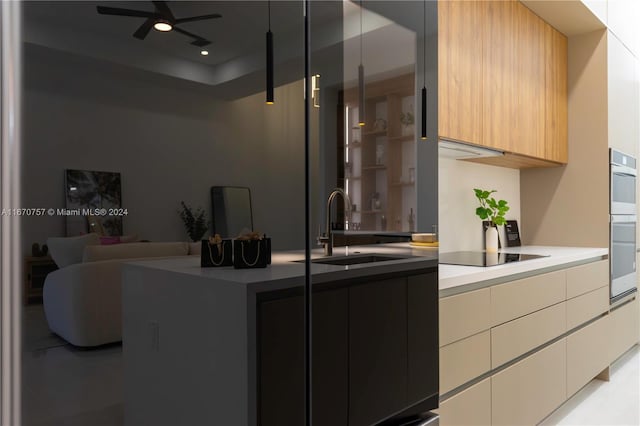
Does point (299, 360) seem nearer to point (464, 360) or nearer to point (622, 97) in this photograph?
point (464, 360)

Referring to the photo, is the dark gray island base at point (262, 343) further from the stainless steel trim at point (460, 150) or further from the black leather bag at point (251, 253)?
the stainless steel trim at point (460, 150)

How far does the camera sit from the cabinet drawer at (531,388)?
1979mm

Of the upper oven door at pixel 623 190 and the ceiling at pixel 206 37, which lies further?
the upper oven door at pixel 623 190

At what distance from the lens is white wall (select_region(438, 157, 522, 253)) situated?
2.85 m

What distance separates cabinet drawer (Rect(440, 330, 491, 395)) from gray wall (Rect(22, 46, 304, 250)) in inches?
40.8

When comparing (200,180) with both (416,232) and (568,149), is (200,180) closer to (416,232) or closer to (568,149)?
(416,232)

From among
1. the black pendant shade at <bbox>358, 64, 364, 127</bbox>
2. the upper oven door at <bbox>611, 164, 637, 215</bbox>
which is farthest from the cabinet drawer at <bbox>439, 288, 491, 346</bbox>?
the upper oven door at <bbox>611, 164, 637, 215</bbox>

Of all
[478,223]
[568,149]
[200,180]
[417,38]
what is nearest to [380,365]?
[200,180]

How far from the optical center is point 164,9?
626 mm

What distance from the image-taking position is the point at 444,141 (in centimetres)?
219

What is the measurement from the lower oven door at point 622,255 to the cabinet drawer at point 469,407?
1963 mm

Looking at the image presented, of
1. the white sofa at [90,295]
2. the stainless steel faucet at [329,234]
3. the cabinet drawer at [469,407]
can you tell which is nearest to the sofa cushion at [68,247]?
the white sofa at [90,295]

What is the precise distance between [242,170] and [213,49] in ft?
0.61

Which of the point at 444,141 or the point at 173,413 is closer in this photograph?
the point at 173,413
